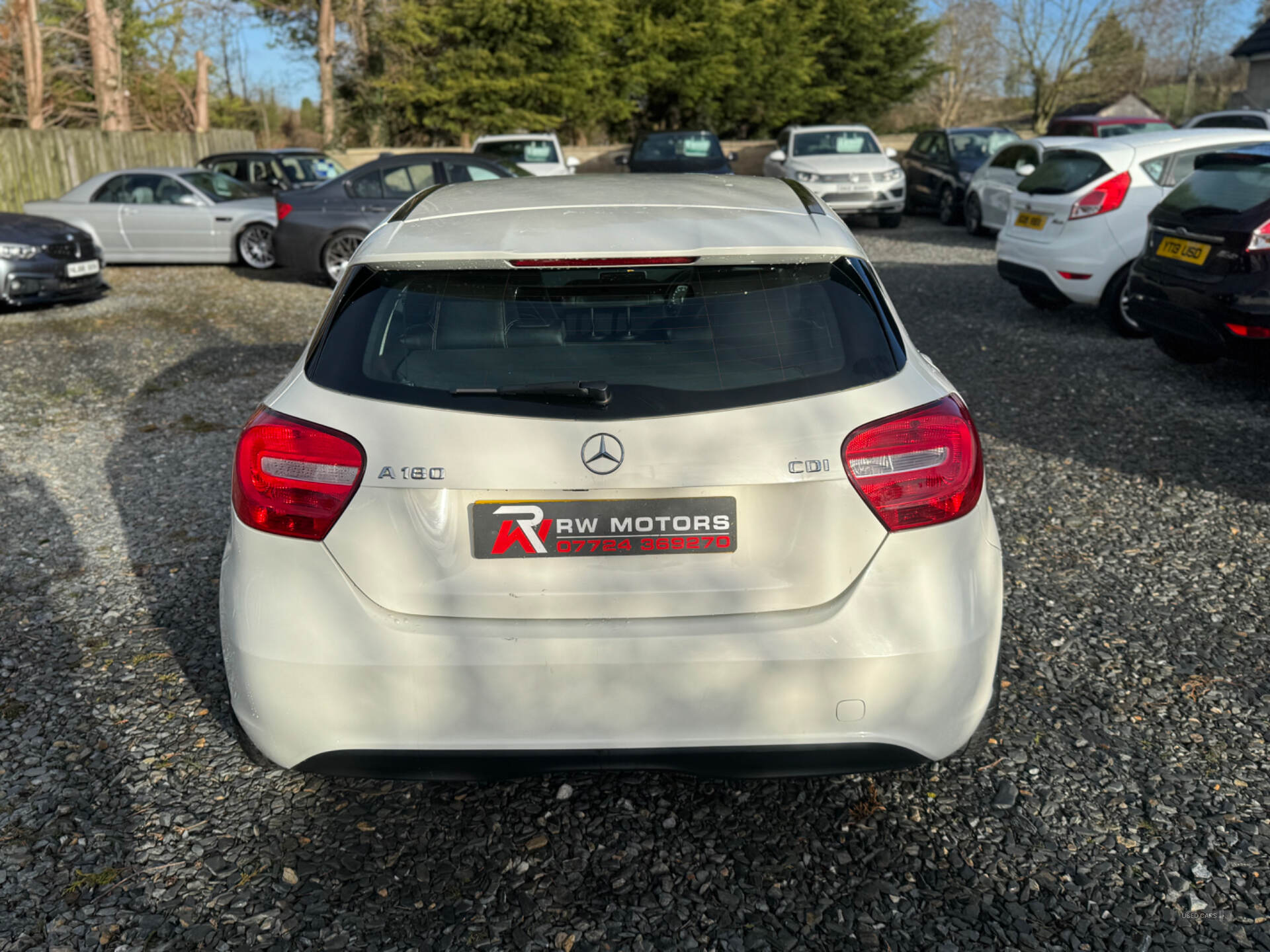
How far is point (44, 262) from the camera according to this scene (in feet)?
38.8

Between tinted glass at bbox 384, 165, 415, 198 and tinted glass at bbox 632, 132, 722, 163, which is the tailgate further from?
tinted glass at bbox 632, 132, 722, 163

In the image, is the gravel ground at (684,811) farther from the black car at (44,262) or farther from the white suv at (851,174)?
the white suv at (851,174)

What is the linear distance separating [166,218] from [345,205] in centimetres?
343

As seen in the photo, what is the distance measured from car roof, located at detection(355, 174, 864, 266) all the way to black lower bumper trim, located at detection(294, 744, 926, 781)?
109 centimetres

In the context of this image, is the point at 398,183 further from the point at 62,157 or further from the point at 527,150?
the point at 62,157

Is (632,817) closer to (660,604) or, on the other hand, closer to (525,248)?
(660,604)

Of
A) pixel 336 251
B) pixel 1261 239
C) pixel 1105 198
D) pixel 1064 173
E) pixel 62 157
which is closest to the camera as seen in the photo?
pixel 1261 239

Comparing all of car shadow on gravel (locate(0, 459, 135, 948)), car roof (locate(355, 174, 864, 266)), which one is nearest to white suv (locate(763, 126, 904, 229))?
car shadow on gravel (locate(0, 459, 135, 948))

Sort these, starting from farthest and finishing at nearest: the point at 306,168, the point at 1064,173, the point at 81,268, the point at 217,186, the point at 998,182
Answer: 1. the point at 306,168
2. the point at 998,182
3. the point at 217,186
4. the point at 81,268
5. the point at 1064,173

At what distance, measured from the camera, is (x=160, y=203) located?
15.2 m

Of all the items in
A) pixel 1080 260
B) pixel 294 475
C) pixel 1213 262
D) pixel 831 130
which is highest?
pixel 831 130

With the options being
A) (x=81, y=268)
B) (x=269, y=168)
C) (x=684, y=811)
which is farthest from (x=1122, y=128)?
(x=684, y=811)

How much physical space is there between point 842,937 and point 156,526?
396 centimetres

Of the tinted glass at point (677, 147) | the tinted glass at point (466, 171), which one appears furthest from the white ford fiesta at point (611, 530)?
the tinted glass at point (677, 147)
